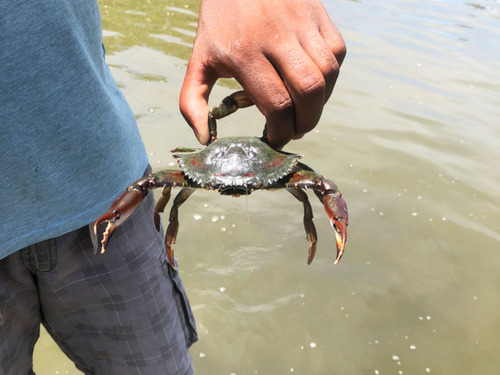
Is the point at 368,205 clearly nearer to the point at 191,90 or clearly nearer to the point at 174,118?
the point at 174,118

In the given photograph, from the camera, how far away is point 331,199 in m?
1.53

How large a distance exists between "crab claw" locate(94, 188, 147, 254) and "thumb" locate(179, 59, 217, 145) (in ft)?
1.19

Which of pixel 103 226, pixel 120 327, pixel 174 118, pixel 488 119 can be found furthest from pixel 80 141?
pixel 488 119

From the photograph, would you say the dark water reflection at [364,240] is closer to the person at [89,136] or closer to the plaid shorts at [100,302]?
the plaid shorts at [100,302]

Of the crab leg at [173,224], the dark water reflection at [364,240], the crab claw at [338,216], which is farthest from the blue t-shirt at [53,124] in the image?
the dark water reflection at [364,240]

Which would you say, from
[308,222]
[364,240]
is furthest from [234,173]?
[364,240]

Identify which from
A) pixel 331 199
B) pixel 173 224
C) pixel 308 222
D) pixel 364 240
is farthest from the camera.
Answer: pixel 364 240

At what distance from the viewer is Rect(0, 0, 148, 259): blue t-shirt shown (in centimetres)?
130

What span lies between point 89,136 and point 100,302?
28.7 inches

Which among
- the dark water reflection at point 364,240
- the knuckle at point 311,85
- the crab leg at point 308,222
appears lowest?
the dark water reflection at point 364,240

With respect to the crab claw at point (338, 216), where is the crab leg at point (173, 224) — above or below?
below

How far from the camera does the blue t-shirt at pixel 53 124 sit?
1296 millimetres

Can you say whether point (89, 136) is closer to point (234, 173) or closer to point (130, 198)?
point (130, 198)

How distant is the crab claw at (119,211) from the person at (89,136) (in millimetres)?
207
